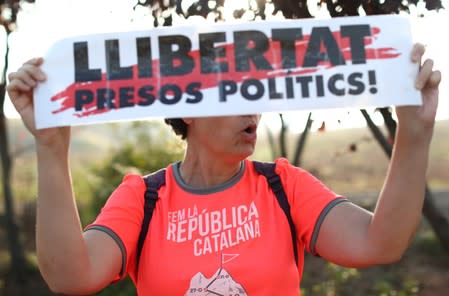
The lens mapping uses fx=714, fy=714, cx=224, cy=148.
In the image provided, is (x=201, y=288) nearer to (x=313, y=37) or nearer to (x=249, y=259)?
(x=249, y=259)

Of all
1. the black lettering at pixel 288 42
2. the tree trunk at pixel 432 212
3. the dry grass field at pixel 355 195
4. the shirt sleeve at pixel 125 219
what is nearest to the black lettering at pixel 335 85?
the black lettering at pixel 288 42

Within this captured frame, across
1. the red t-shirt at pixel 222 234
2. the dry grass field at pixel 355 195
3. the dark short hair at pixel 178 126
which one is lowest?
the dry grass field at pixel 355 195

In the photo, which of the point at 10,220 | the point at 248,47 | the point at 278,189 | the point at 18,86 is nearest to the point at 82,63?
the point at 18,86

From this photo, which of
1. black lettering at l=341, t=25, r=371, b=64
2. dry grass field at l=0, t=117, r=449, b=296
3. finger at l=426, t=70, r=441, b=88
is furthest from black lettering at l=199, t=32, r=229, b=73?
dry grass field at l=0, t=117, r=449, b=296

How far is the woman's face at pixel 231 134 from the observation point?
233cm

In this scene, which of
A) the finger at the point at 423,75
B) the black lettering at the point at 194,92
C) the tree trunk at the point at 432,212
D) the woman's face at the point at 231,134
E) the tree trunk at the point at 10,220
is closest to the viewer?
the finger at the point at 423,75

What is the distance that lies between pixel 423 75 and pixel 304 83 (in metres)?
0.33

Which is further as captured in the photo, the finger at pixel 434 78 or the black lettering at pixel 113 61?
the black lettering at pixel 113 61

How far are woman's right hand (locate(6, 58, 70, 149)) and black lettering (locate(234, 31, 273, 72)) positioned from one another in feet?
1.83

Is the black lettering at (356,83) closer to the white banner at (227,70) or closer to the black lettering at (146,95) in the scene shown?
the white banner at (227,70)

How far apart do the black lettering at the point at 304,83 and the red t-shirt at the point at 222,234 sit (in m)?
0.38

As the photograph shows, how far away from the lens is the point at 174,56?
83.3 inches

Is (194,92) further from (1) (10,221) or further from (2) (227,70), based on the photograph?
(1) (10,221)

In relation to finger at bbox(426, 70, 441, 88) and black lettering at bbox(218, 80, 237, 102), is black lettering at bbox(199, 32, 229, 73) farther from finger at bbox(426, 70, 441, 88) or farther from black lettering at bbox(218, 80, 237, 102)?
finger at bbox(426, 70, 441, 88)
